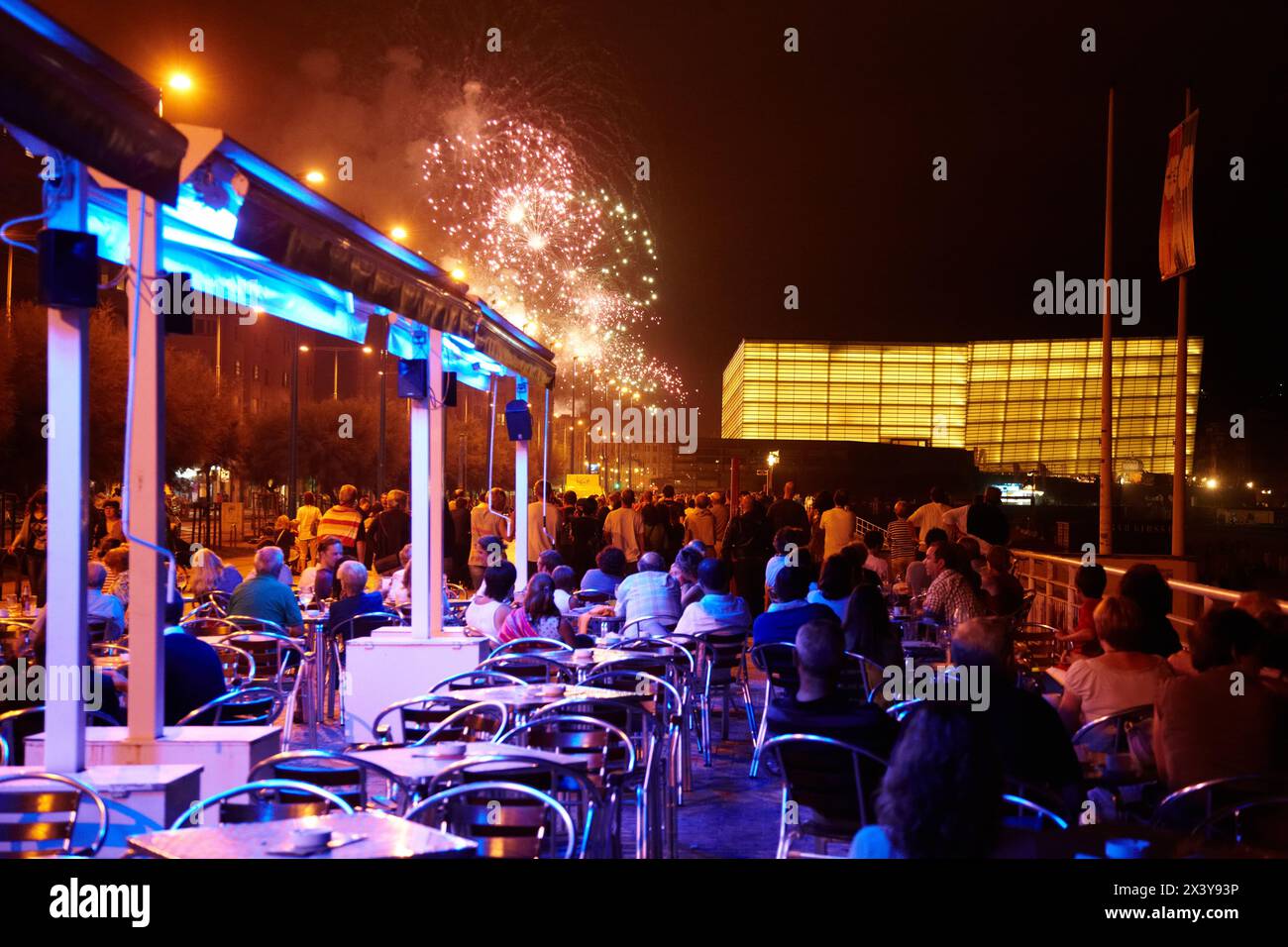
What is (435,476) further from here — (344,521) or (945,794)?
(945,794)

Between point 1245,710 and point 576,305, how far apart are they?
83.5 ft

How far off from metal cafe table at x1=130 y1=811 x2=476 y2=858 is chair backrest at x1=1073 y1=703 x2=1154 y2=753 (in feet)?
10.8

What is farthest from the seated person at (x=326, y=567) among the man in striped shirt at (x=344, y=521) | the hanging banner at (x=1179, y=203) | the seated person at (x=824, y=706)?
the hanging banner at (x=1179, y=203)

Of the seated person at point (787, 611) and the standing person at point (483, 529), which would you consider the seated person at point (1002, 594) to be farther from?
the standing person at point (483, 529)

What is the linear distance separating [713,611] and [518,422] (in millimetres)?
4990

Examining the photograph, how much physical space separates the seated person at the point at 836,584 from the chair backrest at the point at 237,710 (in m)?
4.62

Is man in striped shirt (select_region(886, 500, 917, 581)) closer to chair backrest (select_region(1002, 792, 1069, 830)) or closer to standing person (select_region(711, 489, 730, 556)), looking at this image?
standing person (select_region(711, 489, 730, 556))

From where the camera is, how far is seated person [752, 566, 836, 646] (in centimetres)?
936

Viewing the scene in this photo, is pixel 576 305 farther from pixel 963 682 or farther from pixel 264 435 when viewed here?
pixel 264 435

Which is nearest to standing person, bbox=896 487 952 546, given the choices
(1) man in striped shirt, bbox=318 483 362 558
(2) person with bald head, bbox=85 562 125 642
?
(1) man in striped shirt, bbox=318 483 362 558

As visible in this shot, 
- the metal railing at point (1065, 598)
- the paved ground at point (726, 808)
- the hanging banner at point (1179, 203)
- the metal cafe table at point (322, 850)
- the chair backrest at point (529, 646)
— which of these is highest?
the hanging banner at point (1179, 203)

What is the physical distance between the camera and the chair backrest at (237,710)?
6363mm

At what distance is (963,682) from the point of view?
214 inches

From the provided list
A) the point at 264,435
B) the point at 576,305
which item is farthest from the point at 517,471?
the point at 264,435
